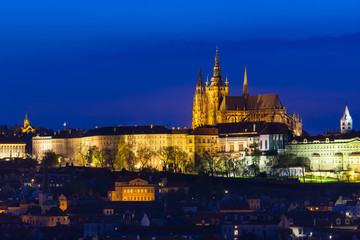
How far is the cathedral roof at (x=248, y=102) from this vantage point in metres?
179

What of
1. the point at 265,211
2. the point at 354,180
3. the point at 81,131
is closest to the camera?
the point at 265,211

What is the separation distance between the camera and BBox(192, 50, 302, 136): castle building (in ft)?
584

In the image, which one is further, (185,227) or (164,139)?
(164,139)

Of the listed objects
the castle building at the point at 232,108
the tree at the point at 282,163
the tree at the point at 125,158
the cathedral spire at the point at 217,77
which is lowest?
the tree at the point at 282,163

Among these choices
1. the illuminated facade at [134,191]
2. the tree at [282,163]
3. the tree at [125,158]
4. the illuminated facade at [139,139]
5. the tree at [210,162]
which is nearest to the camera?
the illuminated facade at [134,191]

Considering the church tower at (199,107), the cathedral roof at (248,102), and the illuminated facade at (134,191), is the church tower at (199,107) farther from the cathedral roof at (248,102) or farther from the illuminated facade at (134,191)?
the illuminated facade at (134,191)

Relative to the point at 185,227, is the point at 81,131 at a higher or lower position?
higher

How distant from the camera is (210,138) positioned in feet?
551

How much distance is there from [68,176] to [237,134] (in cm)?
2497

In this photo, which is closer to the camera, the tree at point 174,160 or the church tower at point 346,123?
the tree at point 174,160

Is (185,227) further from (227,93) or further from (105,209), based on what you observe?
(227,93)

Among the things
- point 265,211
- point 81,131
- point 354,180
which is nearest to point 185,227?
point 265,211

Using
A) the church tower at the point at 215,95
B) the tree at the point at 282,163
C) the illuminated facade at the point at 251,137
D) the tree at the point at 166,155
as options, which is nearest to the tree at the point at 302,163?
the tree at the point at 282,163

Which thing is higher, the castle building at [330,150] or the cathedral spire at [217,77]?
the cathedral spire at [217,77]
